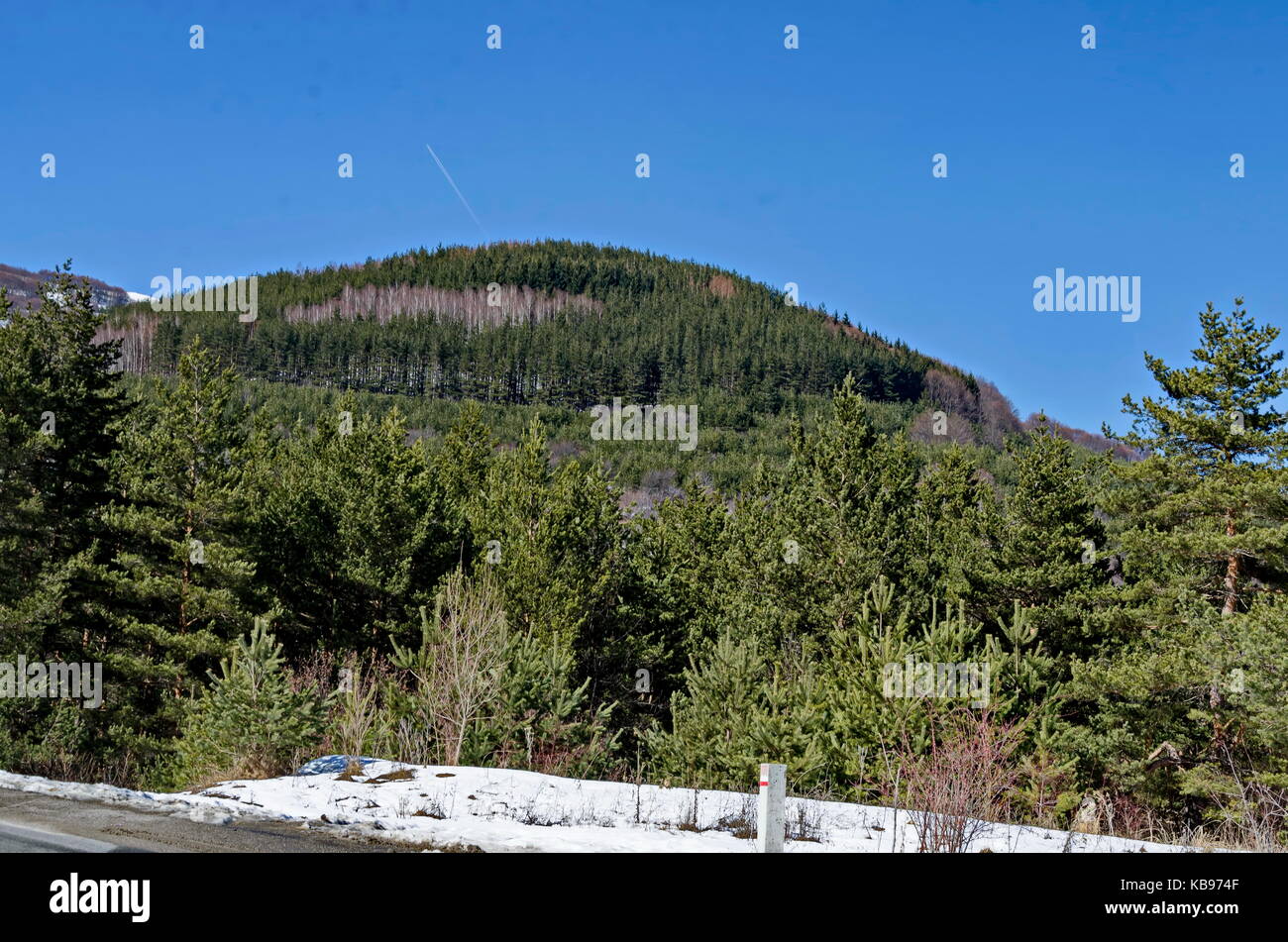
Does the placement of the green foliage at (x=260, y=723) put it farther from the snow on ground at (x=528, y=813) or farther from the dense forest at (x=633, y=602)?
the snow on ground at (x=528, y=813)

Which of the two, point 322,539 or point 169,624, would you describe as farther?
point 322,539

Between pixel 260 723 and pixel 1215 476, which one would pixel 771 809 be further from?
pixel 1215 476

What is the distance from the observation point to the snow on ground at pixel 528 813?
26.7ft

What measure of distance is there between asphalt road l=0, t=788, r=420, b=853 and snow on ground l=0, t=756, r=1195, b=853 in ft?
0.92

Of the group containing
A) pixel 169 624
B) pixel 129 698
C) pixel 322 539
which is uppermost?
pixel 322 539

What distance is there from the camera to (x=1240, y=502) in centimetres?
2420

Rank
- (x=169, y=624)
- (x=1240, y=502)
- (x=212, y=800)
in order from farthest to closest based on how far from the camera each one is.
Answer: (x=169, y=624) → (x=1240, y=502) → (x=212, y=800)

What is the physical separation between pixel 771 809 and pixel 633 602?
1170 inches
